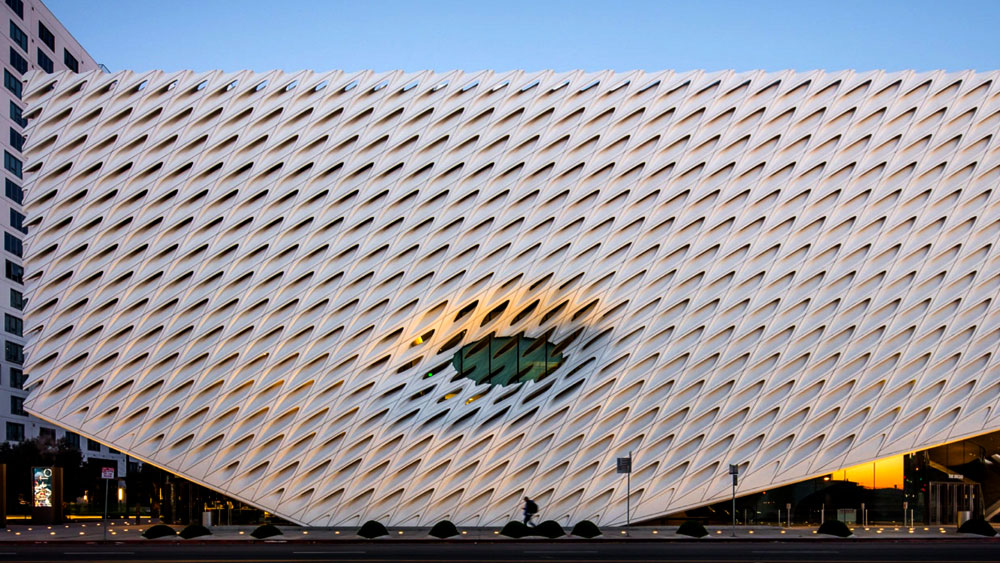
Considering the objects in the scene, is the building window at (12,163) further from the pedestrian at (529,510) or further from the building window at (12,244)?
the pedestrian at (529,510)

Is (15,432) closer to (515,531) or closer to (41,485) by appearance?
(41,485)

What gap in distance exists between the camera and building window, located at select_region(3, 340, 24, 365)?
6956cm

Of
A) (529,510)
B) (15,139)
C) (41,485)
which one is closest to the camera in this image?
(529,510)

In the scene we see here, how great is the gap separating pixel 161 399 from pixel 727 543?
69.2 ft

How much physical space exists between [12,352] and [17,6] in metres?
24.6

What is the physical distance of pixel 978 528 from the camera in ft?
107

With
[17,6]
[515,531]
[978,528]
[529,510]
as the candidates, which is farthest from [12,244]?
[978,528]

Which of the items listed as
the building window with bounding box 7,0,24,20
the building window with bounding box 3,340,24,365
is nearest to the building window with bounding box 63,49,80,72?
the building window with bounding box 7,0,24,20

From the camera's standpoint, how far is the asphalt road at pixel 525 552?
74.0ft

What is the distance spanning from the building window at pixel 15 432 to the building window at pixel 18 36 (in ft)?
88.4

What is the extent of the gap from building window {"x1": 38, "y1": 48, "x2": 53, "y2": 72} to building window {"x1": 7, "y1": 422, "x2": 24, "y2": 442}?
2632 cm

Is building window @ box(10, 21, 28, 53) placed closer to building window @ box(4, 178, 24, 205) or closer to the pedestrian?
building window @ box(4, 178, 24, 205)

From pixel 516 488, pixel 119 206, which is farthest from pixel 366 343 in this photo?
pixel 119 206

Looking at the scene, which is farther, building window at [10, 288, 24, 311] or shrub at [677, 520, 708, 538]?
building window at [10, 288, 24, 311]
